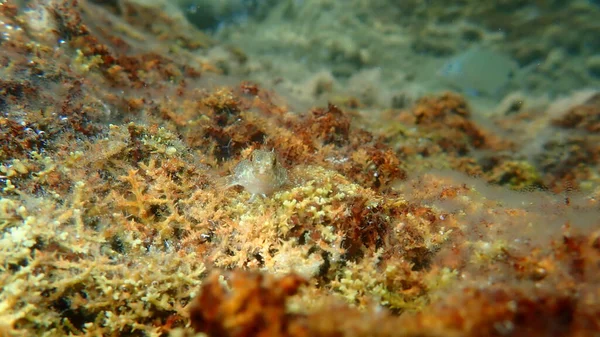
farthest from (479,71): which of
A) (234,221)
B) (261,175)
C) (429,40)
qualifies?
(234,221)

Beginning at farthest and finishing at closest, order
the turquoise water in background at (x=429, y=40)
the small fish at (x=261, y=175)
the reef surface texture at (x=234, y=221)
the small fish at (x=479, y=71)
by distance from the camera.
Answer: the turquoise water in background at (x=429, y=40) < the small fish at (x=479, y=71) < the small fish at (x=261, y=175) < the reef surface texture at (x=234, y=221)

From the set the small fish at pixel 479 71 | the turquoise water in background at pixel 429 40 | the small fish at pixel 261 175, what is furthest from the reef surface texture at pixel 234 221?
the small fish at pixel 479 71

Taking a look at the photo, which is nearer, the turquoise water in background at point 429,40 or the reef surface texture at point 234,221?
the reef surface texture at point 234,221

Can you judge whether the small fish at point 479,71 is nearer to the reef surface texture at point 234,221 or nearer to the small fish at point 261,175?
the reef surface texture at point 234,221

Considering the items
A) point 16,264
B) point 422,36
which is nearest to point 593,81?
point 422,36

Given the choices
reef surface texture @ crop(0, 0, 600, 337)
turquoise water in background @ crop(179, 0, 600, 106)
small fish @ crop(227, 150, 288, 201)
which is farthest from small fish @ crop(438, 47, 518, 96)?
small fish @ crop(227, 150, 288, 201)

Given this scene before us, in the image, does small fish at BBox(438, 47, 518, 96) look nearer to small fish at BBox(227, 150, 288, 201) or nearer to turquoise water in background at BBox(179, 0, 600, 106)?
turquoise water in background at BBox(179, 0, 600, 106)

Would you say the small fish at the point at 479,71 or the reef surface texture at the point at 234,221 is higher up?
the small fish at the point at 479,71
